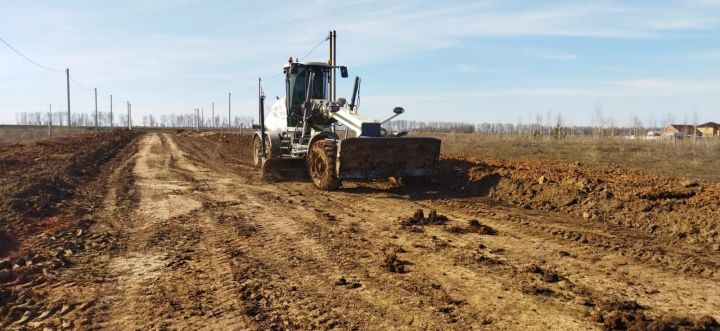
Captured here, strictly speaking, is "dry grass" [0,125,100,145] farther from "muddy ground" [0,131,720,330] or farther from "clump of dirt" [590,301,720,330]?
"clump of dirt" [590,301,720,330]

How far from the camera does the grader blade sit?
416 inches

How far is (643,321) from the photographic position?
3967 millimetres

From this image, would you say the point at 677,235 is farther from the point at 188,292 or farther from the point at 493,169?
the point at 188,292

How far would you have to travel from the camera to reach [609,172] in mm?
12570

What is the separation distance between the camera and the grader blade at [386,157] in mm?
10578

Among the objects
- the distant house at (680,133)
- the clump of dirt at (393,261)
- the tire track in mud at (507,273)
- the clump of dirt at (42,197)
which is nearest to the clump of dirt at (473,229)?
the tire track in mud at (507,273)

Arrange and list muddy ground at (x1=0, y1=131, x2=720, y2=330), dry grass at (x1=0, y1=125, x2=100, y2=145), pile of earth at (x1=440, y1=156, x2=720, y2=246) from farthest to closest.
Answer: dry grass at (x1=0, y1=125, x2=100, y2=145)
pile of earth at (x1=440, y1=156, x2=720, y2=246)
muddy ground at (x1=0, y1=131, x2=720, y2=330)

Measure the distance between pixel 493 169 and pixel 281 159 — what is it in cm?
549

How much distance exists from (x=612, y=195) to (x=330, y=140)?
18.5ft

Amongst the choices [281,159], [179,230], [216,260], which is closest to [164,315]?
[216,260]

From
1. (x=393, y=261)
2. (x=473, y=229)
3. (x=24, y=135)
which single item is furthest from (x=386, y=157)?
(x=24, y=135)

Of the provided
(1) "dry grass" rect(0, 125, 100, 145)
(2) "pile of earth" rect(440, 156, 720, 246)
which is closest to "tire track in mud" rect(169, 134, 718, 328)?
(2) "pile of earth" rect(440, 156, 720, 246)

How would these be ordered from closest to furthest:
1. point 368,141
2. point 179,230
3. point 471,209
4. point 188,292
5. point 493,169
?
point 188,292 < point 179,230 < point 471,209 < point 368,141 < point 493,169

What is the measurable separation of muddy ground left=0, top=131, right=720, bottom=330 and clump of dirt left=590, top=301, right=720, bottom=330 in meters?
0.01
